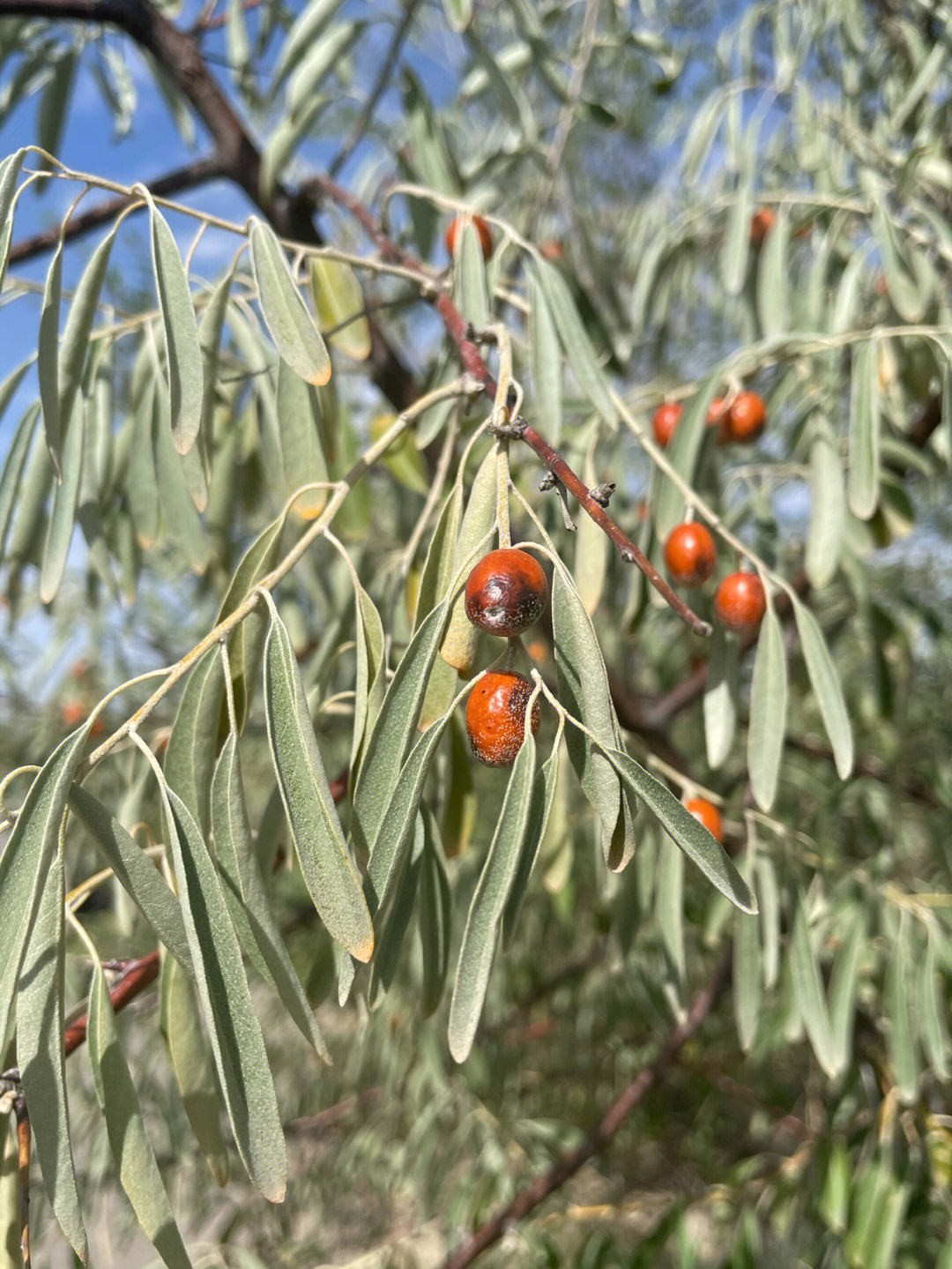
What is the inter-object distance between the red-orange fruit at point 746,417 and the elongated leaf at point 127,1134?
2.54 ft

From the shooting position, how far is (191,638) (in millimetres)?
2322

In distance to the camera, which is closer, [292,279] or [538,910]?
[292,279]

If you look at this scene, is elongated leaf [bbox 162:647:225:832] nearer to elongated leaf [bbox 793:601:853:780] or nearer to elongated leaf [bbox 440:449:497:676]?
elongated leaf [bbox 440:449:497:676]

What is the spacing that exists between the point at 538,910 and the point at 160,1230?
1.63 m

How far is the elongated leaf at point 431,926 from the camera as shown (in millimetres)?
595

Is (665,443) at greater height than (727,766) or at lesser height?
greater

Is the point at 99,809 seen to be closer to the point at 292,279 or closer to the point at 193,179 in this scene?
the point at 292,279

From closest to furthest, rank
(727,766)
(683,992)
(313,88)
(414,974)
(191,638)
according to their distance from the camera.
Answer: (683,992)
(313,88)
(414,974)
(727,766)
(191,638)

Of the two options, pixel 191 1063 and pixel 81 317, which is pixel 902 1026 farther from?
pixel 81 317

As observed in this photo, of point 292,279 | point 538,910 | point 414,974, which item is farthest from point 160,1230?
point 538,910

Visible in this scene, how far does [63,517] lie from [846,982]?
0.93m

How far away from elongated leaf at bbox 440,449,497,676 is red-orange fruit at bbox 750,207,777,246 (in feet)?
3.59

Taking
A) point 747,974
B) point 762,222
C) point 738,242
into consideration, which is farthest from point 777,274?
point 747,974

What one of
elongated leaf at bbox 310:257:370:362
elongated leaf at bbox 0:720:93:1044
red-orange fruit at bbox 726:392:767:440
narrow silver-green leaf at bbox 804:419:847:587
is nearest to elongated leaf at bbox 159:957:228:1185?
elongated leaf at bbox 0:720:93:1044
